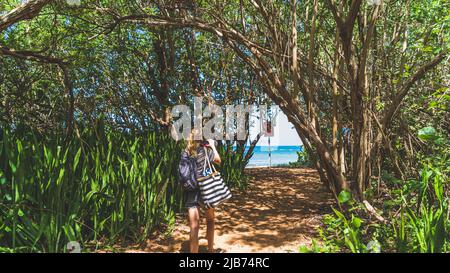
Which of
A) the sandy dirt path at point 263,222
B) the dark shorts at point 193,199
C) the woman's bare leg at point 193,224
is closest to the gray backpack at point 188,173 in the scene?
the dark shorts at point 193,199

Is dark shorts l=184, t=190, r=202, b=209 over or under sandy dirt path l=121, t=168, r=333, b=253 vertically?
over

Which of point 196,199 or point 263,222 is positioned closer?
point 196,199

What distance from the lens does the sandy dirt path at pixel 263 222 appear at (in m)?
3.77

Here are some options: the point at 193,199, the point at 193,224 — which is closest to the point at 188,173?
the point at 193,199

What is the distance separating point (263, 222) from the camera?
183 inches

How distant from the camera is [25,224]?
284 cm

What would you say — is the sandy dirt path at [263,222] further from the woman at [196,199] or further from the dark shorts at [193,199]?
the dark shorts at [193,199]

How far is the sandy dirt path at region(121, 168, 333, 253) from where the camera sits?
3.77 meters

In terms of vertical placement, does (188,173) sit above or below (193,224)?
above

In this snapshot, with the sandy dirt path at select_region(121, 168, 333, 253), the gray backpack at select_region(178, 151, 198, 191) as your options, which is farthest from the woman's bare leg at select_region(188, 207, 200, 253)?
the sandy dirt path at select_region(121, 168, 333, 253)

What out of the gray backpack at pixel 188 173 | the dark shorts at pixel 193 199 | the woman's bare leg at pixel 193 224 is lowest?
the woman's bare leg at pixel 193 224

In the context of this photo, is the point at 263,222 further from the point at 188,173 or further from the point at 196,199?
the point at 188,173

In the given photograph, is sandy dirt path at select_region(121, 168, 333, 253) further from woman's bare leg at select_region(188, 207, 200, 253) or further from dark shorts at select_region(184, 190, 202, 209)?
dark shorts at select_region(184, 190, 202, 209)

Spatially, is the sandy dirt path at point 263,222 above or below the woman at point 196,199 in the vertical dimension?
below
